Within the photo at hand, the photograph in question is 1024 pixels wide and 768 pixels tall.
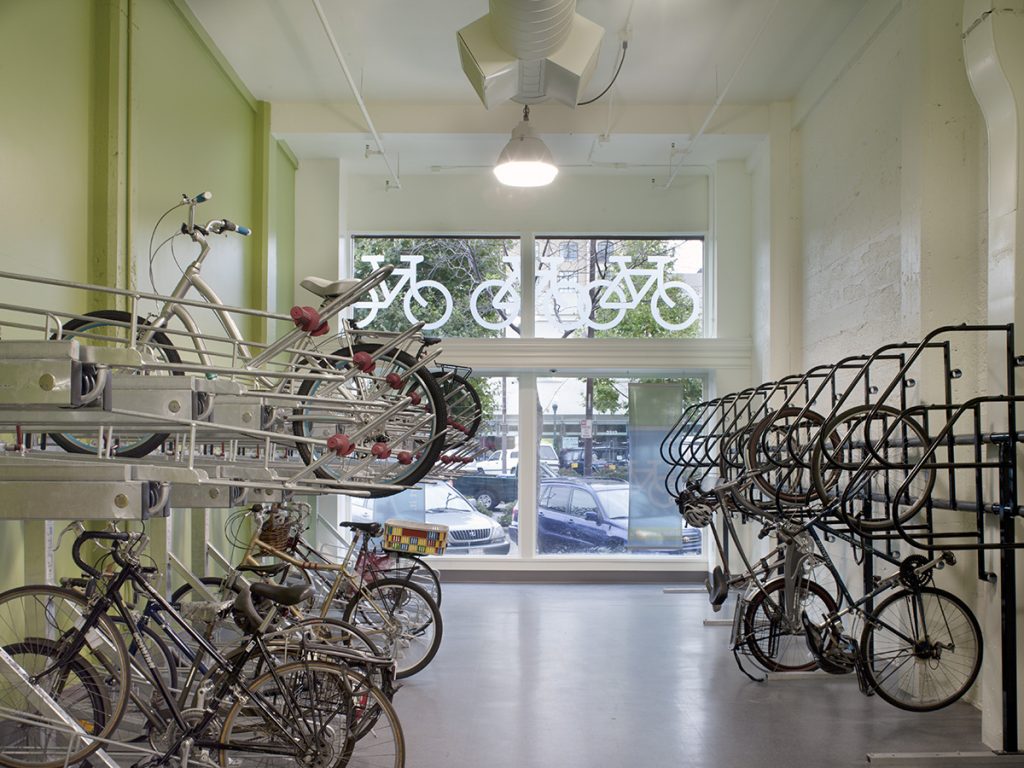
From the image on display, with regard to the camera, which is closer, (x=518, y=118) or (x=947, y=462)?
(x=947, y=462)

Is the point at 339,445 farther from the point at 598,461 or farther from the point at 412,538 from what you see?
the point at 598,461

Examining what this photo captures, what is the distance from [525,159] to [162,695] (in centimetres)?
425

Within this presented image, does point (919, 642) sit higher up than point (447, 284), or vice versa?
point (447, 284)

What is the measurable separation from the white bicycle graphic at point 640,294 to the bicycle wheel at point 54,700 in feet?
19.2

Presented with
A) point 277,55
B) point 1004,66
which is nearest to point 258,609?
point 1004,66

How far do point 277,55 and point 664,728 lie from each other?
16.9 ft

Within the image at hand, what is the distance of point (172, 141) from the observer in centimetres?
522

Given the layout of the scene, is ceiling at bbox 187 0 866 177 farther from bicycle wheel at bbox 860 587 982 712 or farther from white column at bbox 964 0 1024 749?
bicycle wheel at bbox 860 587 982 712

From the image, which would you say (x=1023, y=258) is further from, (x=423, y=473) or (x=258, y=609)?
(x=258, y=609)

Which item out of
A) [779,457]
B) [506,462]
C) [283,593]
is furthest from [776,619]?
[506,462]

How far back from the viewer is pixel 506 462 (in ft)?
27.5

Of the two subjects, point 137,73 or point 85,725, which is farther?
point 137,73

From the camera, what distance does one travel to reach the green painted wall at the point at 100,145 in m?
3.70

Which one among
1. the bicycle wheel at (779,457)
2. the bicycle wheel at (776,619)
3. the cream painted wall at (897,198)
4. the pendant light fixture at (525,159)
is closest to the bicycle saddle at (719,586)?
the bicycle wheel at (776,619)
